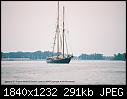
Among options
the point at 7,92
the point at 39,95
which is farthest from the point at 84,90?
the point at 7,92

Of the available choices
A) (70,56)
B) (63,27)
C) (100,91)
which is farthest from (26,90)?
(70,56)

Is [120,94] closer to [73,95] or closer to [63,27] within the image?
[73,95]

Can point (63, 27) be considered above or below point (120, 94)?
above

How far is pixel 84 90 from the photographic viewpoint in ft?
32.5

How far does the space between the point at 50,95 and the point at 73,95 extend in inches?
21.2

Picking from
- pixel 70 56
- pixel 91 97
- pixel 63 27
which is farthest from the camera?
pixel 70 56

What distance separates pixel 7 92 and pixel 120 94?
2.64 m

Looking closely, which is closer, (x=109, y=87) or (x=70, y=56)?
(x=109, y=87)

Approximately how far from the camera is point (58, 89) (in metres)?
10.2

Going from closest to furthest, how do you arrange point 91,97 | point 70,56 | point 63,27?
point 91,97
point 63,27
point 70,56

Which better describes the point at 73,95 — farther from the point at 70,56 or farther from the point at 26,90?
the point at 70,56

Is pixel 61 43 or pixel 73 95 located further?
pixel 61 43

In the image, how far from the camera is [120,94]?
9.64 meters

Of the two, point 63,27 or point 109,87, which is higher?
point 63,27
